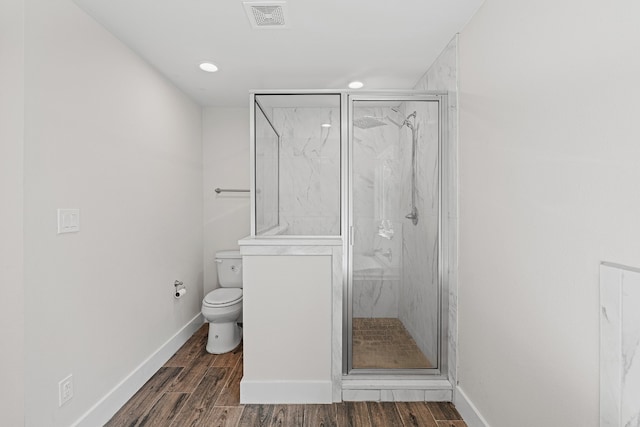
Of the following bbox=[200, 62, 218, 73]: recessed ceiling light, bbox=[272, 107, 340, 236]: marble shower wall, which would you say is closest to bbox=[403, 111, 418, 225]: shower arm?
bbox=[272, 107, 340, 236]: marble shower wall

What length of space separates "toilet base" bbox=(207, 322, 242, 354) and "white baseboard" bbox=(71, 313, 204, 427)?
303mm

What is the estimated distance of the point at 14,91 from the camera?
4.84 ft

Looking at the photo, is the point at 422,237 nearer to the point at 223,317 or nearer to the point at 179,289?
the point at 223,317

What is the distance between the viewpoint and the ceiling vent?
1.81 meters

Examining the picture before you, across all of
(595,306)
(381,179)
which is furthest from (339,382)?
(595,306)

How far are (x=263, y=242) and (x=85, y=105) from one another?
1267mm

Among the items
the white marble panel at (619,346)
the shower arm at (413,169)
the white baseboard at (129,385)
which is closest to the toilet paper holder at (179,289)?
the white baseboard at (129,385)

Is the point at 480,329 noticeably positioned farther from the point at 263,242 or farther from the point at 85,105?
the point at 85,105

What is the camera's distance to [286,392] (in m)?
2.24

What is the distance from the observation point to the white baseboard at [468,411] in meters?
1.87

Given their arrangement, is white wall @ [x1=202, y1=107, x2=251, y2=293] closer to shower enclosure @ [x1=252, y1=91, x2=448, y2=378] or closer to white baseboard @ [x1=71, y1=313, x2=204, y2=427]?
white baseboard @ [x1=71, y1=313, x2=204, y2=427]

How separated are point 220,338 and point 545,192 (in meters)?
2.70

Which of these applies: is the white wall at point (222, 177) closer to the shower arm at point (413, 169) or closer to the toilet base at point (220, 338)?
the toilet base at point (220, 338)

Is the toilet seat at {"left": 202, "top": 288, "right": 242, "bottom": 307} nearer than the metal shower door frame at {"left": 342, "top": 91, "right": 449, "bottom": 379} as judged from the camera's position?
No
